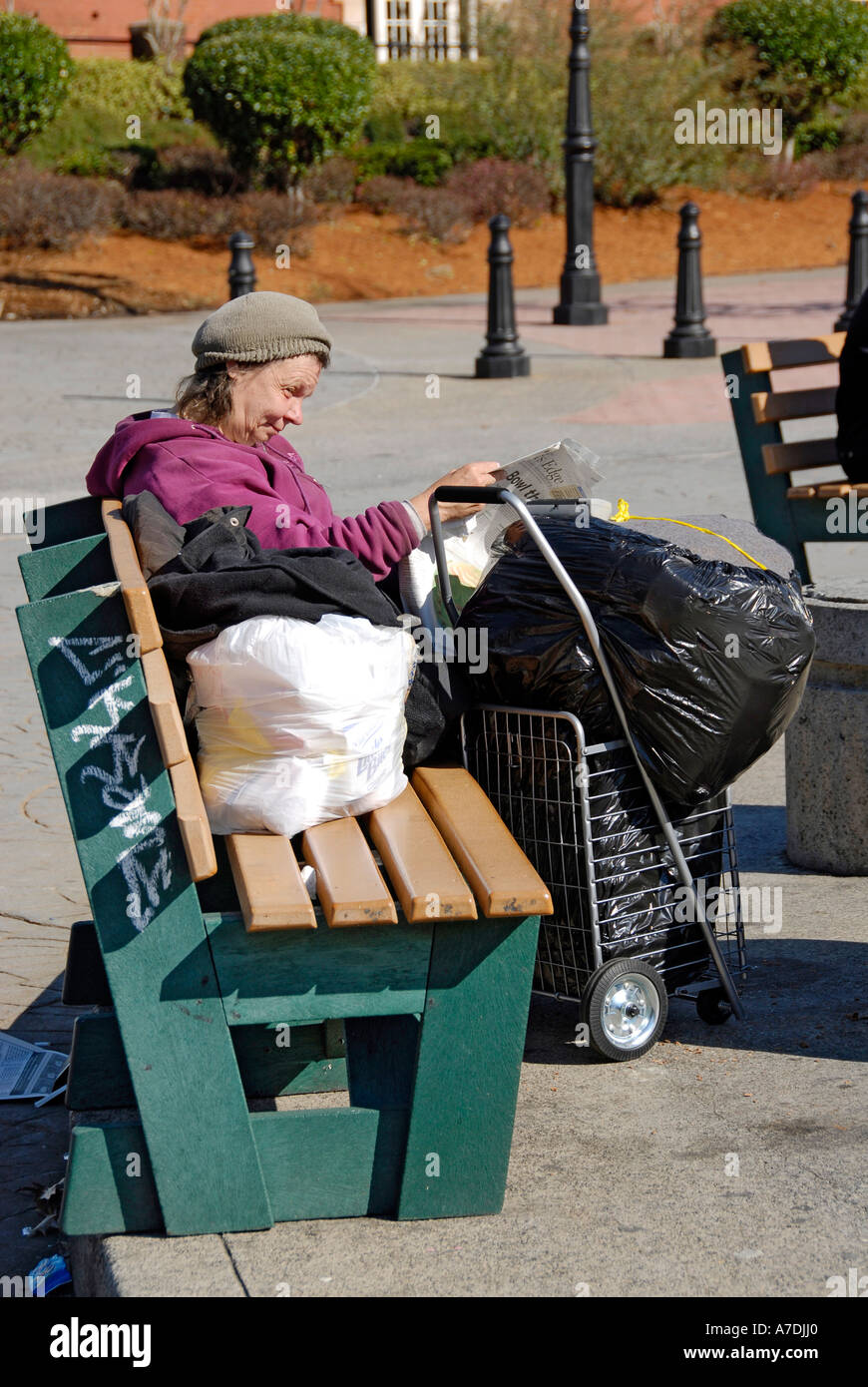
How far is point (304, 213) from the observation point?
20.7m

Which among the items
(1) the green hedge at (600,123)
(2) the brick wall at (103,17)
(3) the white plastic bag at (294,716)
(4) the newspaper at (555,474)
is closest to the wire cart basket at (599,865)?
(3) the white plastic bag at (294,716)

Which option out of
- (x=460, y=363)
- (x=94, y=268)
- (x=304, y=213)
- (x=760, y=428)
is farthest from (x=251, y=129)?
(x=760, y=428)

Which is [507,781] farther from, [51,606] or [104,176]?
[104,176]

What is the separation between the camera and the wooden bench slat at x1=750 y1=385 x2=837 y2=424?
6.02m

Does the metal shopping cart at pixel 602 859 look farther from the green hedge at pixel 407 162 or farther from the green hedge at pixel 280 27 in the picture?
the green hedge at pixel 407 162

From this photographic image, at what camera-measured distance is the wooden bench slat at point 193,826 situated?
2607 millimetres

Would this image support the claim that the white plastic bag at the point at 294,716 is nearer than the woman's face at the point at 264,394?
Yes

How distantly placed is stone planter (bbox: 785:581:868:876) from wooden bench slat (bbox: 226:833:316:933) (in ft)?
6.42

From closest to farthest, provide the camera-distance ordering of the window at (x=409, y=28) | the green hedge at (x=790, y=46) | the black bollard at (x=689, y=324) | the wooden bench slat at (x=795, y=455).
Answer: the wooden bench slat at (x=795, y=455), the black bollard at (x=689, y=324), the green hedge at (x=790, y=46), the window at (x=409, y=28)

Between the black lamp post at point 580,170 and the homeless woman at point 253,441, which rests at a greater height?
the black lamp post at point 580,170

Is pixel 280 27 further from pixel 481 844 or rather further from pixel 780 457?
pixel 481 844

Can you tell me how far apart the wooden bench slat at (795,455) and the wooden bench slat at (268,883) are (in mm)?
3528

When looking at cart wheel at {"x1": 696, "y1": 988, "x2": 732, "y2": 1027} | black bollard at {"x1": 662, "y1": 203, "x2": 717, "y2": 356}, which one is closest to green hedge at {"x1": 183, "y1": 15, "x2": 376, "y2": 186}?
black bollard at {"x1": 662, "y1": 203, "x2": 717, "y2": 356}
